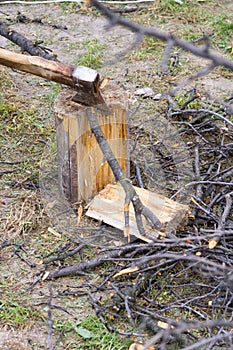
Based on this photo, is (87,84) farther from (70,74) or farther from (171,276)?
(171,276)

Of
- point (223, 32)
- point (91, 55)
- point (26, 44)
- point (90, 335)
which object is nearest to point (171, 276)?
point (90, 335)

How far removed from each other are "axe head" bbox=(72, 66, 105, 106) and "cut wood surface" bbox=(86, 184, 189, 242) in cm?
60

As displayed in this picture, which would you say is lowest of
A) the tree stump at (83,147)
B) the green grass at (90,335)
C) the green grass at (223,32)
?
the green grass at (90,335)

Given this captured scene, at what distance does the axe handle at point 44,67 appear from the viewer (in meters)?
3.12

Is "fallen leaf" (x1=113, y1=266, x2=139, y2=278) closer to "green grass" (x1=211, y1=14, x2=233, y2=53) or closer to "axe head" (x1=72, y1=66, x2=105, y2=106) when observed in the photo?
"axe head" (x1=72, y1=66, x2=105, y2=106)

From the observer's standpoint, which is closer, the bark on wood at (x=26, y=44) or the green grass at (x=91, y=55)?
the bark on wood at (x=26, y=44)

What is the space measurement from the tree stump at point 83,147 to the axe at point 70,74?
8cm

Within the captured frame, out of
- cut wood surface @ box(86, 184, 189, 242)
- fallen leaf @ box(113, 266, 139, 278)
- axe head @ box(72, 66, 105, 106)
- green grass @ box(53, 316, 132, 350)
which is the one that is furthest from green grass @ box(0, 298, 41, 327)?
axe head @ box(72, 66, 105, 106)

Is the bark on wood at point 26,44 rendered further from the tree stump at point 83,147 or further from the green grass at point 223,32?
the green grass at point 223,32

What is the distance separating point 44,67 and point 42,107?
1.39 meters

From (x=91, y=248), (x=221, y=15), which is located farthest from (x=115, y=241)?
(x=221, y=15)

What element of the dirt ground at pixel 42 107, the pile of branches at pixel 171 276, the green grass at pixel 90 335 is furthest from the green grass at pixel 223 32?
the green grass at pixel 90 335

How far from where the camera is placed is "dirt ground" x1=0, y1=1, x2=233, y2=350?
106 inches

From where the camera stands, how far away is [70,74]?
309 cm
